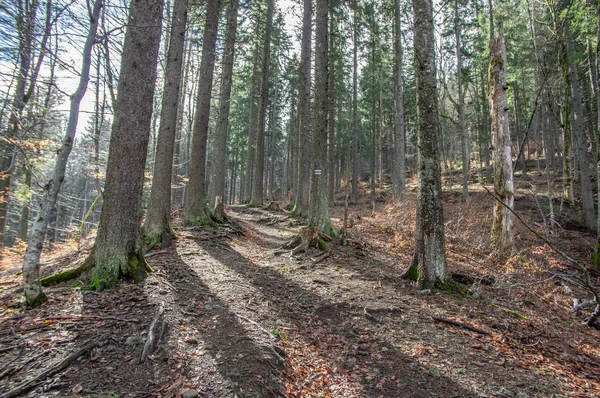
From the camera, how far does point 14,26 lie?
3605mm

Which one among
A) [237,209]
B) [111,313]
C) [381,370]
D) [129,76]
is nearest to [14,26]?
[129,76]

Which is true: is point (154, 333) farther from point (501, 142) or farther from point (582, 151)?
point (582, 151)

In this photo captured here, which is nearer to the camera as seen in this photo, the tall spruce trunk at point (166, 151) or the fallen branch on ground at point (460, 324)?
the fallen branch on ground at point (460, 324)

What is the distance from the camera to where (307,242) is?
25.1ft

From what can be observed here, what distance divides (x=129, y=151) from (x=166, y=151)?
3.07 meters

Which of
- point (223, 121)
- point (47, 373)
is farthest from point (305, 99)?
point (47, 373)

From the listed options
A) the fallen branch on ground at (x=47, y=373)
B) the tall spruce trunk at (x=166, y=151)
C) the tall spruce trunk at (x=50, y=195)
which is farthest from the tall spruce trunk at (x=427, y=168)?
the tall spruce trunk at (x=166, y=151)

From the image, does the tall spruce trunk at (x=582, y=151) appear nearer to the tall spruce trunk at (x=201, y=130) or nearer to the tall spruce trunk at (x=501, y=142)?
the tall spruce trunk at (x=501, y=142)

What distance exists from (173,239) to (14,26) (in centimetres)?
481

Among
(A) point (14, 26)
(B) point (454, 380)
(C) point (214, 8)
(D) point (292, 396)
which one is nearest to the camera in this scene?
(D) point (292, 396)

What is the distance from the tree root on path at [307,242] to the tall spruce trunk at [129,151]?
148 inches

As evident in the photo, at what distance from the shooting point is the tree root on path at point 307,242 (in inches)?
295

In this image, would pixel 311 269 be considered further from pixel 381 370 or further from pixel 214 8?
pixel 214 8

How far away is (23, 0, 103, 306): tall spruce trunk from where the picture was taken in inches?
128
